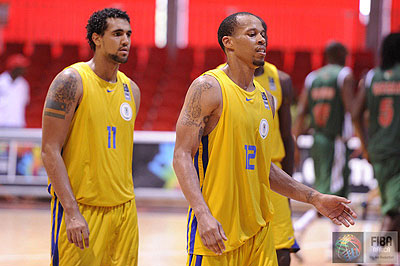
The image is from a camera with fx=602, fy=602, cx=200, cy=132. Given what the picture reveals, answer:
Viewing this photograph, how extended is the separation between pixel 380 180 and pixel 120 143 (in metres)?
2.76

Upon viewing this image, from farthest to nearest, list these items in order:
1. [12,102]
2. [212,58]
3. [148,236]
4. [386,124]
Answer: [212,58]
[12,102]
[148,236]
[386,124]

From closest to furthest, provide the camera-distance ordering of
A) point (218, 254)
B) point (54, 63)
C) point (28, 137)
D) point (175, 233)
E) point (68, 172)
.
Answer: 1. point (218, 254)
2. point (68, 172)
3. point (175, 233)
4. point (28, 137)
5. point (54, 63)

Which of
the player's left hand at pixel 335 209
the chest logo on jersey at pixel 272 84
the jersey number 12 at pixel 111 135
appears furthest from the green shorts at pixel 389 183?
the jersey number 12 at pixel 111 135

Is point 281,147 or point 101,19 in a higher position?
point 101,19

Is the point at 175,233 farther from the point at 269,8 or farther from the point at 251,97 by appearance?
the point at 269,8

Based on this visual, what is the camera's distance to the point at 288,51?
1464cm

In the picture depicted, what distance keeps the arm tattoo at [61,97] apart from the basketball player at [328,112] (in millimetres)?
3593

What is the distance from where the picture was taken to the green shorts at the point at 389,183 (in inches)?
200

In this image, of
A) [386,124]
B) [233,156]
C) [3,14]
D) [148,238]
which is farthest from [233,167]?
[3,14]

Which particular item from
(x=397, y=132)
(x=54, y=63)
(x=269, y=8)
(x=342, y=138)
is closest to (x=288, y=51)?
(x=269, y=8)

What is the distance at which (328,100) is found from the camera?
6531 millimetres

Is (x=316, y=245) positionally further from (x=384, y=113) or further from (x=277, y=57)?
(x=277, y=57)

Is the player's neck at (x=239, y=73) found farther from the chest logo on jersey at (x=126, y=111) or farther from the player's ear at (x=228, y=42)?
the chest logo on jersey at (x=126, y=111)

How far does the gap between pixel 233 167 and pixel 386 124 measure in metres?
2.91
